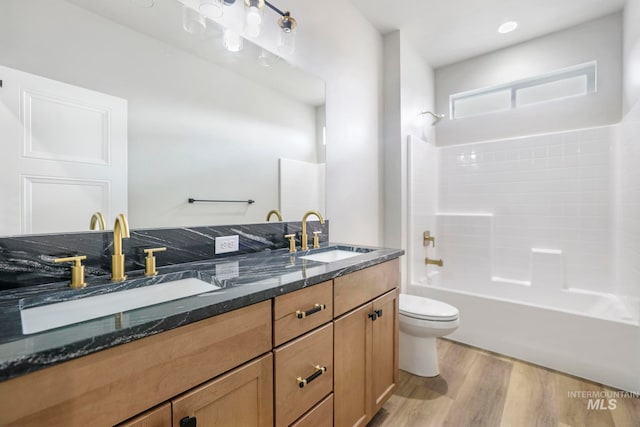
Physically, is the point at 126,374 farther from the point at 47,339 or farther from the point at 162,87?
the point at 162,87

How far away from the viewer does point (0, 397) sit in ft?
1.60

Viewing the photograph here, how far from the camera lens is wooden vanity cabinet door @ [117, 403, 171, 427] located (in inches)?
25.7

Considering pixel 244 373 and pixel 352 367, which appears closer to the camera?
pixel 244 373

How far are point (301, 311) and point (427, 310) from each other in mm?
1293

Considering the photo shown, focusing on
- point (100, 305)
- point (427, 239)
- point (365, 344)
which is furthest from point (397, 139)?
point (100, 305)

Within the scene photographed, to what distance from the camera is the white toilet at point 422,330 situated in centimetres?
195

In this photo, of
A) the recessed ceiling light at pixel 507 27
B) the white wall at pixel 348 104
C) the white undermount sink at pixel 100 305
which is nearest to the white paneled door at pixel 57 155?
the white undermount sink at pixel 100 305

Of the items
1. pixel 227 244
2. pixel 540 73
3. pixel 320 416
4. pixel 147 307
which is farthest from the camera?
pixel 540 73

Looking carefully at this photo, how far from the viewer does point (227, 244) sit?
1.48 meters

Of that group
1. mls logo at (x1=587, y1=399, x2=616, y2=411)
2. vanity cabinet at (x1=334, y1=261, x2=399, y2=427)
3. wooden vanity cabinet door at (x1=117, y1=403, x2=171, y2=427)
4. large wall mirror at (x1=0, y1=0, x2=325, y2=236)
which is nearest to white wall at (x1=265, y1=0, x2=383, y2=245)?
large wall mirror at (x1=0, y1=0, x2=325, y2=236)

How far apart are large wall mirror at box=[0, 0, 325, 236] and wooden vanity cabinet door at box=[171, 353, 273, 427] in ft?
2.40

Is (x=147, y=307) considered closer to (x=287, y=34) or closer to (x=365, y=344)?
(x=365, y=344)

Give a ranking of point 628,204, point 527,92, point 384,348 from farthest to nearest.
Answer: point 527,92 < point 628,204 < point 384,348

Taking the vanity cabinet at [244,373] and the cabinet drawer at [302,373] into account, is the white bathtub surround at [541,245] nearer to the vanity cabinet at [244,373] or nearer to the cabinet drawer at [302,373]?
the vanity cabinet at [244,373]
